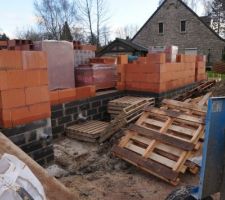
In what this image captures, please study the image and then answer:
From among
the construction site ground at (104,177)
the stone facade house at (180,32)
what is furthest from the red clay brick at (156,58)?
the stone facade house at (180,32)

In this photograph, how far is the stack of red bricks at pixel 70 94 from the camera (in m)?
5.26

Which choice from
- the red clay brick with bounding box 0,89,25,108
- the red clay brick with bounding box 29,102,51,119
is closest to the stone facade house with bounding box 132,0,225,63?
the red clay brick with bounding box 29,102,51,119

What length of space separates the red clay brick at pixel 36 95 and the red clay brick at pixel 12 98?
8 centimetres

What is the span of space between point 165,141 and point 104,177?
109 cm

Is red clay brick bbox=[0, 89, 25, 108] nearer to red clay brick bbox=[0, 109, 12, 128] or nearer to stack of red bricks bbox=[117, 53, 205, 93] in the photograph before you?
red clay brick bbox=[0, 109, 12, 128]

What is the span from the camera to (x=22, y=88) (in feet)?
11.8

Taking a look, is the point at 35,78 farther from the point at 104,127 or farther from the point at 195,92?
the point at 195,92

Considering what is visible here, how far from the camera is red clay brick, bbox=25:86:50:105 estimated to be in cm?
369

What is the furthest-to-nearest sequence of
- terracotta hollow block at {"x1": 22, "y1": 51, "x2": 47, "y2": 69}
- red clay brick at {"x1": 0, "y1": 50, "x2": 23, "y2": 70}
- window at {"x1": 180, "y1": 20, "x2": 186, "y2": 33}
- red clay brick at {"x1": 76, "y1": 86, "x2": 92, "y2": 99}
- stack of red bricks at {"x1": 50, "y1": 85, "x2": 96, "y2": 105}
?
window at {"x1": 180, "y1": 20, "x2": 186, "y2": 33}
red clay brick at {"x1": 76, "y1": 86, "x2": 92, "y2": 99}
stack of red bricks at {"x1": 50, "y1": 85, "x2": 96, "y2": 105}
terracotta hollow block at {"x1": 22, "y1": 51, "x2": 47, "y2": 69}
red clay brick at {"x1": 0, "y1": 50, "x2": 23, "y2": 70}

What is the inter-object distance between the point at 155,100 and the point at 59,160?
3271 millimetres

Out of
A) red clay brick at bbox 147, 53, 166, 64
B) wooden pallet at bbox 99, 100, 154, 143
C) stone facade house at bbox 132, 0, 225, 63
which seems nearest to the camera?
wooden pallet at bbox 99, 100, 154, 143

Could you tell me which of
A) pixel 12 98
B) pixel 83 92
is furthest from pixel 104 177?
pixel 83 92

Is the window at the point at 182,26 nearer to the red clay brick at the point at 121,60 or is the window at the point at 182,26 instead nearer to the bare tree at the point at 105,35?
the bare tree at the point at 105,35

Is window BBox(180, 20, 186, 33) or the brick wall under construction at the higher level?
window BBox(180, 20, 186, 33)
